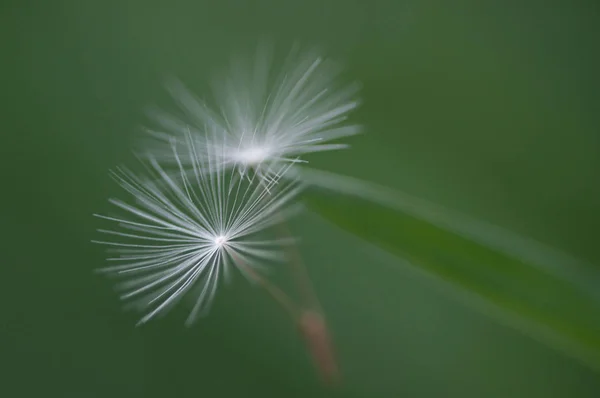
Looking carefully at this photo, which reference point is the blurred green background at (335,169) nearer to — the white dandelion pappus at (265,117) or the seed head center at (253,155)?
the white dandelion pappus at (265,117)

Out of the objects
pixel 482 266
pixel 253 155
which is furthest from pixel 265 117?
pixel 482 266

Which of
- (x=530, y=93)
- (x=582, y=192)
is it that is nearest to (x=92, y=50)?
(x=530, y=93)

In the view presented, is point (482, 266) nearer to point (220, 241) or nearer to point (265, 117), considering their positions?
point (220, 241)

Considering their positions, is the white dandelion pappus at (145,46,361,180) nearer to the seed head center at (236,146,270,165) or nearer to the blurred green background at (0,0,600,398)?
the seed head center at (236,146,270,165)

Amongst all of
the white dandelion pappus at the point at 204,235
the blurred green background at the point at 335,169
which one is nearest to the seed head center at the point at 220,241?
the white dandelion pappus at the point at 204,235

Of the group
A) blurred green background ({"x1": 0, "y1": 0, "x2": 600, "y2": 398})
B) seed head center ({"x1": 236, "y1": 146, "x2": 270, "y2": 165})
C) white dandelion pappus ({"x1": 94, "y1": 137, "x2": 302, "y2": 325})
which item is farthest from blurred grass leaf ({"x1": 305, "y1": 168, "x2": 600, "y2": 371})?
blurred green background ({"x1": 0, "y1": 0, "x2": 600, "y2": 398})
